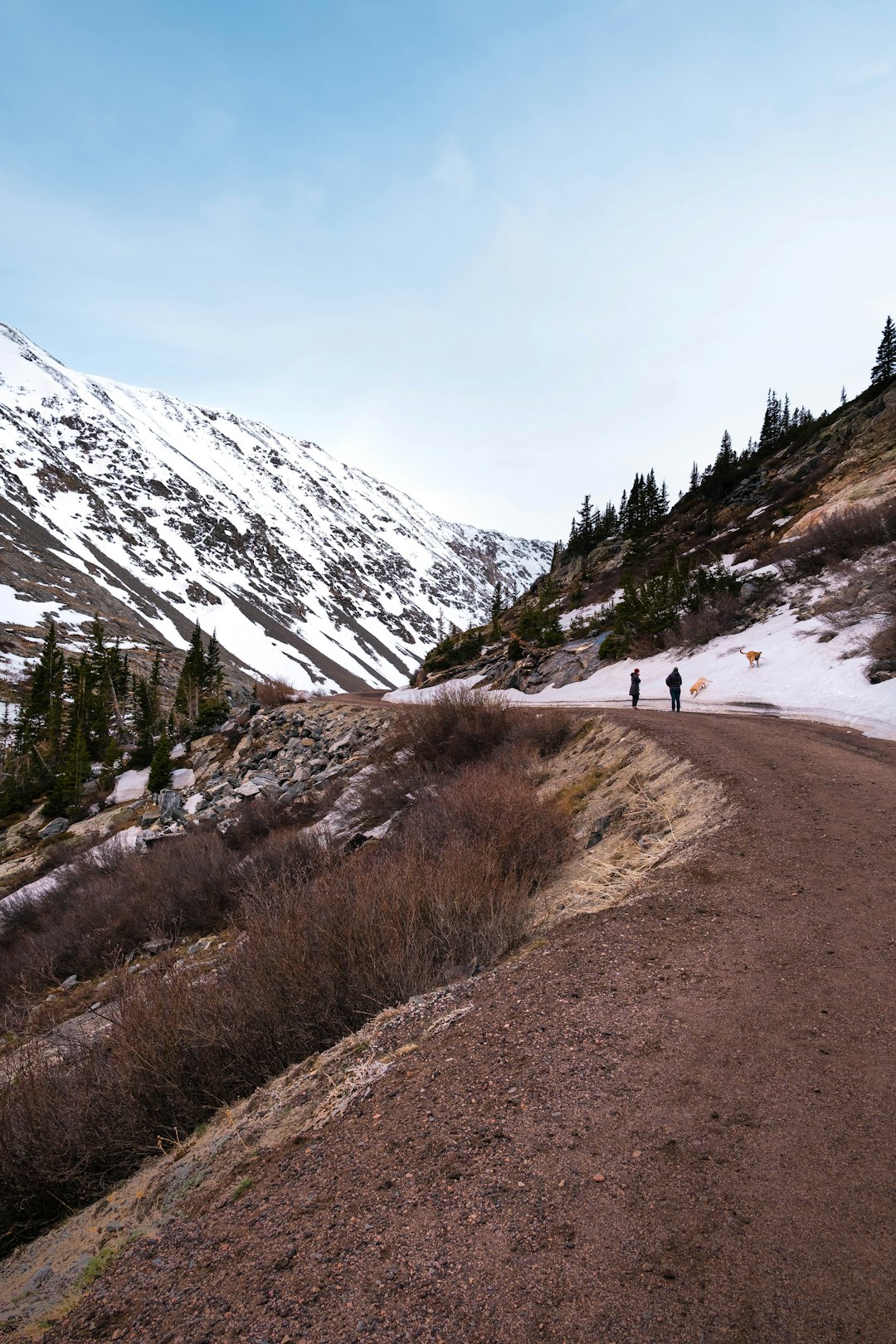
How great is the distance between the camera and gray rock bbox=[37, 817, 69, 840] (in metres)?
30.3

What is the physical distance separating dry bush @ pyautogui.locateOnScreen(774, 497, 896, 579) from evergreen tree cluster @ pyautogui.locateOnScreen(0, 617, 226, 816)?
29589 mm

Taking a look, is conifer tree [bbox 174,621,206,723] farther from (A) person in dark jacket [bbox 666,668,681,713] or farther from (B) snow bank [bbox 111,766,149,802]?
(A) person in dark jacket [bbox 666,668,681,713]

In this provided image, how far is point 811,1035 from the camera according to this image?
12.3 feet

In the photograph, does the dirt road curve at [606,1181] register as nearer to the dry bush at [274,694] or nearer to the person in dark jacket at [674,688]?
the person in dark jacket at [674,688]

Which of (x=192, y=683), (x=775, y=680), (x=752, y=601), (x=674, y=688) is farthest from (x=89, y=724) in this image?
(x=775, y=680)

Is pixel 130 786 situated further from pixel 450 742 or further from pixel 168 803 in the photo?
pixel 450 742

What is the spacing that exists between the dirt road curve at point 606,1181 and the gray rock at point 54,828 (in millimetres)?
32509

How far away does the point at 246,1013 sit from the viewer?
5395 millimetres

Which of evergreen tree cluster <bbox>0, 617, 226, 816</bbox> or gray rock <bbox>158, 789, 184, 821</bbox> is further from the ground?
evergreen tree cluster <bbox>0, 617, 226, 816</bbox>

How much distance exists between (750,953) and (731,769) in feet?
15.3

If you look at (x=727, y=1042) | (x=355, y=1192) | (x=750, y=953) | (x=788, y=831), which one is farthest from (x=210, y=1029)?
(x=788, y=831)

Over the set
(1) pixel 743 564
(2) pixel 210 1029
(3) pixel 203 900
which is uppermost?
(1) pixel 743 564

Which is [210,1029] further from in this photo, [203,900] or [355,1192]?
[203,900]

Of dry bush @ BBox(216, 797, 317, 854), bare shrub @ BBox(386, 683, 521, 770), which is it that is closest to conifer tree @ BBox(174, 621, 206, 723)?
dry bush @ BBox(216, 797, 317, 854)
